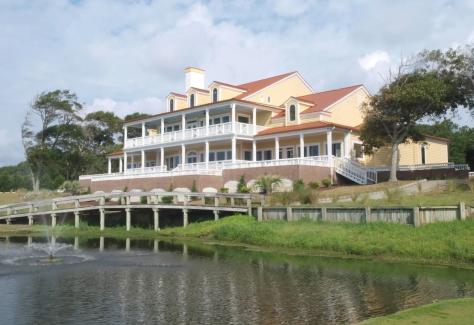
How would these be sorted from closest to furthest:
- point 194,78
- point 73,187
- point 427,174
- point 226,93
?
1. point 427,174
2. point 226,93
3. point 73,187
4. point 194,78

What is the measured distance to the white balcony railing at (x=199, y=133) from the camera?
148 feet

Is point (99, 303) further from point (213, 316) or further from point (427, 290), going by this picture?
point (427, 290)

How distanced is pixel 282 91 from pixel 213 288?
127 ft

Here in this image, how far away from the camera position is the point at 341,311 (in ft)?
42.5

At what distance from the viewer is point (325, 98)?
49.1 metres

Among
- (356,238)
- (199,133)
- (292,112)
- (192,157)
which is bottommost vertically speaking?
(356,238)

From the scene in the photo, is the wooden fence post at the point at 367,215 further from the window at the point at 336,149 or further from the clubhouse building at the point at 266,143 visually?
the window at the point at 336,149

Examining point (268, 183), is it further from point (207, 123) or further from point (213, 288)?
point (213, 288)

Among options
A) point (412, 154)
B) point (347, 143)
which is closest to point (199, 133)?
point (347, 143)

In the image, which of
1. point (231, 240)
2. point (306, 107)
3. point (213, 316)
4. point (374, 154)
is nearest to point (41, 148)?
point (306, 107)

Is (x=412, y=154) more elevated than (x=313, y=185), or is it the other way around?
(x=412, y=154)

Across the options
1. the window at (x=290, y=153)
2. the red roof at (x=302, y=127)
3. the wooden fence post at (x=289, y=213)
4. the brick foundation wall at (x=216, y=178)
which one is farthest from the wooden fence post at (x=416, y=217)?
the window at (x=290, y=153)

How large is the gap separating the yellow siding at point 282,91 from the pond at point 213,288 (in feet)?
93.1

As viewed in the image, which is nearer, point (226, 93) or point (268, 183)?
point (268, 183)
